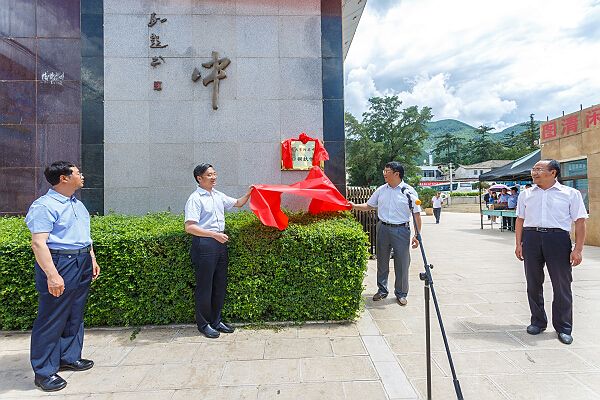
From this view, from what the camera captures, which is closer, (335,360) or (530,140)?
(335,360)

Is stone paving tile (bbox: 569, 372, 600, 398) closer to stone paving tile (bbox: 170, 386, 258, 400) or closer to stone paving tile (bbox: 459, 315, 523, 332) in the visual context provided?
stone paving tile (bbox: 459, 315, 523, 332)

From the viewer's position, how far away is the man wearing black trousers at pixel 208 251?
137 inches

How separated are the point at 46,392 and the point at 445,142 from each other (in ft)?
326

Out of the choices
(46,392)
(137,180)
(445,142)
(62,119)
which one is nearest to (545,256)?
(46,392)

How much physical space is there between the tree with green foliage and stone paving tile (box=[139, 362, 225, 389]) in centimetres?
3392

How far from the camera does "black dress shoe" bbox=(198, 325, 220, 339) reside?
3592 millimetres

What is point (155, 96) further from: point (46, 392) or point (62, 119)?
point (46, 392)

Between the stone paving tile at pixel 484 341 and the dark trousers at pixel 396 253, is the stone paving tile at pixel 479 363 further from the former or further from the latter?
the dark trousers at pixel 396 253

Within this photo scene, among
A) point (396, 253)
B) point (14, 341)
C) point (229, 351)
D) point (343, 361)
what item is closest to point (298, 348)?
point (343, 361)

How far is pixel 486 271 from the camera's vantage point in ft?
21.5

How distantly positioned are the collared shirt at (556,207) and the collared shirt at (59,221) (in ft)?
14.5

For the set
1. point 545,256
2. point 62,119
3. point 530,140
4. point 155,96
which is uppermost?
point 530,140

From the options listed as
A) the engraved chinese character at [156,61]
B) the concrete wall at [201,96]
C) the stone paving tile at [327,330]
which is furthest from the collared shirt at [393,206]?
the engraved chinese character at [156,61]

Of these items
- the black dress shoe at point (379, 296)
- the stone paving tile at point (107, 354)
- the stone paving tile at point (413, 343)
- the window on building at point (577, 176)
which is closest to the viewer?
the stone paving tile at point (107, 354)
